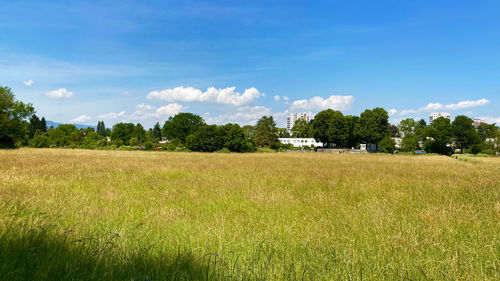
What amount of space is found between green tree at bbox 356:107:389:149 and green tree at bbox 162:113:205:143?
54.3m

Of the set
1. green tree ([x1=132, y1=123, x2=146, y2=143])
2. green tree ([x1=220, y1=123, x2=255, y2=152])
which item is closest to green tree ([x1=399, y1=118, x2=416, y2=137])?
green tree ([x1=220, y1=123, x2=255, y2=152])

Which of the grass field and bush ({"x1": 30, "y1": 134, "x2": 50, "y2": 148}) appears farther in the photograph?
bush ({"x1": 30, "y1": 134, "x2": 50, "y2": 148})

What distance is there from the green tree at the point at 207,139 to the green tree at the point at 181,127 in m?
35.5

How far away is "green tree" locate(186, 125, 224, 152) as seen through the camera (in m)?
49.7

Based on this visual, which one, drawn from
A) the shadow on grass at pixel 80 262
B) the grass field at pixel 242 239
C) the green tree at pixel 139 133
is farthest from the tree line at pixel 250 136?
the shadow on grass at pixel 80 262

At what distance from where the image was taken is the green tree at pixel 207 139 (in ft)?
163

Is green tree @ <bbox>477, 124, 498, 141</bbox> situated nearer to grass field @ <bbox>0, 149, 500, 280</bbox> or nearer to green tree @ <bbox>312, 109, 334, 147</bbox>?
green tree @ <bbox>312, 109, 334, 147</bbox>

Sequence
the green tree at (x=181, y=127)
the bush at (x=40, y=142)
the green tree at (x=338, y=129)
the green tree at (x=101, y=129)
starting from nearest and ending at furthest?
1. the bush at (x=40, y=142)
2. the green tree at (x=338, y=129)
3. the green tree at (x=181, y=127)
4. the green tree at (x=101, y=129)

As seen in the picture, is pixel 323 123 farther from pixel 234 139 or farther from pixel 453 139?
pixel 234 139

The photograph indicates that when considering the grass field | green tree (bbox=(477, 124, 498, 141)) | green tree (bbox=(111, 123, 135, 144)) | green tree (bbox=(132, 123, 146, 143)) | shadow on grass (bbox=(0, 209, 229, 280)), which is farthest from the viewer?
green tree (bbox=(132, 123, 146, 143))

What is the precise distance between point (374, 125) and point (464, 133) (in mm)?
22200

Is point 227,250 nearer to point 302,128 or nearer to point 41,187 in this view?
point 41,187

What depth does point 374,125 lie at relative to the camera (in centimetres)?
6775

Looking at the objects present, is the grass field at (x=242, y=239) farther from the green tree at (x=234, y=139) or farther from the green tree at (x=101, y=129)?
the green tree at (x=101, y=129)
